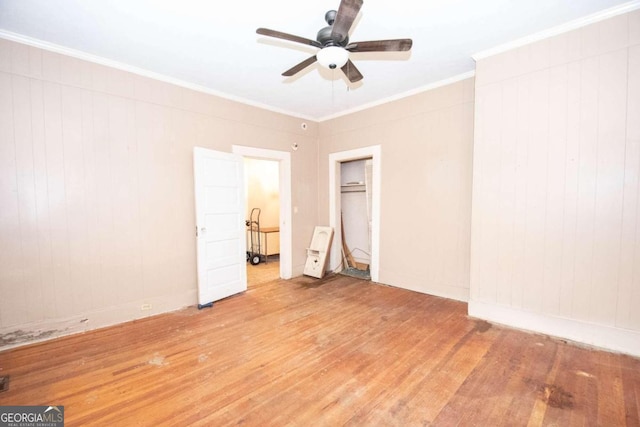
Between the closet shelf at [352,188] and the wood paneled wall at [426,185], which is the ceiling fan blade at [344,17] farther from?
the closet shelf at [352,188]

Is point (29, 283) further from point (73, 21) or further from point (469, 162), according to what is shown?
point (469, 162)

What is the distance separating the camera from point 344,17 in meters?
1.88

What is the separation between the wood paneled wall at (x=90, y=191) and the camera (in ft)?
8.95

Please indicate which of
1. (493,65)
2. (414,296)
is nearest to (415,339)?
(414,296)

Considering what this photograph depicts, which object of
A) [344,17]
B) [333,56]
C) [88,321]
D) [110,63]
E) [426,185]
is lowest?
[88,321]

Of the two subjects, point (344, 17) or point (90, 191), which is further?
point (90, 191)

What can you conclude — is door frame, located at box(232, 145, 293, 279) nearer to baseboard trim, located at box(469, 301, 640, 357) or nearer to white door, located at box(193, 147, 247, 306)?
white door, located at box(193, 147, 247, 306)

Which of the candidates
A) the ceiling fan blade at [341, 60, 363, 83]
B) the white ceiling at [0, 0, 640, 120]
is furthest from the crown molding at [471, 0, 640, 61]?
the ceiling fan blade at [341, 60, 363, 83]

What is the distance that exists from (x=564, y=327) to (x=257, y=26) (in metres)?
4.35

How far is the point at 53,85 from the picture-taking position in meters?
2.88

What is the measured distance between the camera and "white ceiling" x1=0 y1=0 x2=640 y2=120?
236cm

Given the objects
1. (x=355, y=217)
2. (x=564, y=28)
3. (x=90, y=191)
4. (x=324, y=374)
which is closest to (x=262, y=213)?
(x=355, y=217)

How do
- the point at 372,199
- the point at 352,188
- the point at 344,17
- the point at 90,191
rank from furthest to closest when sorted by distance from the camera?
the point at 352,188 → the point at 372,199 → the point at 90,191 → the point at 344,17

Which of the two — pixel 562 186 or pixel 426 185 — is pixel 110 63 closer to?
pixel 426 185
